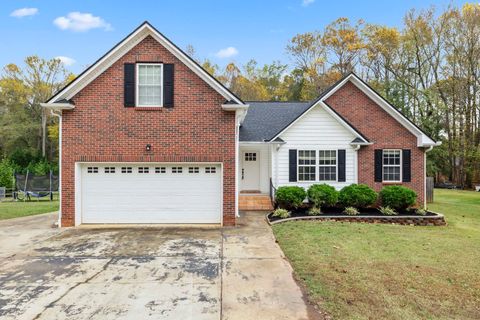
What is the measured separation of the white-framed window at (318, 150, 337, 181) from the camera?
13.7 metres

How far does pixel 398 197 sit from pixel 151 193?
31.0 ft

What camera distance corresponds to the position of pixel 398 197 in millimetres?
12547

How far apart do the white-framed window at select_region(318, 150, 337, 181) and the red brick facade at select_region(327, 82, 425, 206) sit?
1144 millimetres

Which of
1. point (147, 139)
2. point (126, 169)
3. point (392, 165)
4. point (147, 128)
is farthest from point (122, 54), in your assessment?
point (392, 165)

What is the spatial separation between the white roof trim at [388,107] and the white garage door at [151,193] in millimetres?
7117

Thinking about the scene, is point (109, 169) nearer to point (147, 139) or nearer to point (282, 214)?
point (147, 139)

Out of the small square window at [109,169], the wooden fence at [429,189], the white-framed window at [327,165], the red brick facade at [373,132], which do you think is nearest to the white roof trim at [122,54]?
the small square window at [109,169]

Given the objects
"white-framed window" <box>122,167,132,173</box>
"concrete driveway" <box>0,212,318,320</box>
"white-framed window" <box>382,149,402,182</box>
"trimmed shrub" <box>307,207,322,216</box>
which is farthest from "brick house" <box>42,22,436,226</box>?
"white-framed window" <box>382,149,402,182</box>

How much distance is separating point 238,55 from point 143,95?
1138 inches

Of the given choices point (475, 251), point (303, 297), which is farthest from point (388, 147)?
point (303, 297)

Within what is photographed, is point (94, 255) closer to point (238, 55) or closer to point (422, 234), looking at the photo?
point (422, 234)

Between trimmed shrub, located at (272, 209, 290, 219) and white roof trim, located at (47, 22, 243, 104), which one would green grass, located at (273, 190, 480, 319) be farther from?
white roof trim, located at (47, 22, 243, 104)

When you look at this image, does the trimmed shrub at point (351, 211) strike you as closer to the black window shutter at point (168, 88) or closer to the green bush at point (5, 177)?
the black window shutter at point (168, 88)

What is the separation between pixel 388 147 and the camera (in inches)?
554
